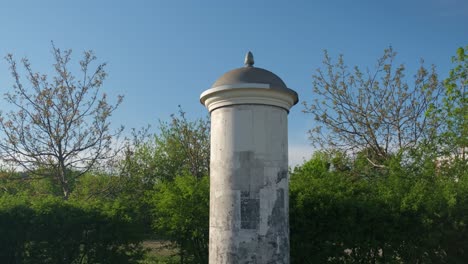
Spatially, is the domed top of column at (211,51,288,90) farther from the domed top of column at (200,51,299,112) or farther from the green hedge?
the green hedge

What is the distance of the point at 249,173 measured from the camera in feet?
16.3

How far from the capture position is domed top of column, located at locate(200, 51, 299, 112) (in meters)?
5.06

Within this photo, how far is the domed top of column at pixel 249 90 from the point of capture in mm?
5062

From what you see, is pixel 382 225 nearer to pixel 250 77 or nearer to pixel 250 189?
pixel 250 189

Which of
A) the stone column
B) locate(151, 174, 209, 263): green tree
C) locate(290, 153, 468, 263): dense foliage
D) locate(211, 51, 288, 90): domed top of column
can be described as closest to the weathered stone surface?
the stone column

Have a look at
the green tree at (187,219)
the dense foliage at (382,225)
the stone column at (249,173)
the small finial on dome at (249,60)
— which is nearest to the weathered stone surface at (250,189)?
the stone column at (249,173)

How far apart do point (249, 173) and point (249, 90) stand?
1010 millimetres

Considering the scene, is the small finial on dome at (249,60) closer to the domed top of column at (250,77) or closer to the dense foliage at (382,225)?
the domed top of column at (250,77)

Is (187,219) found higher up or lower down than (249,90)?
lower down

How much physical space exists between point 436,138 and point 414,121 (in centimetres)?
267

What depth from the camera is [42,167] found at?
48.0 feet

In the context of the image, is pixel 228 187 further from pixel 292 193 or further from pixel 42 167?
pixel 42 167

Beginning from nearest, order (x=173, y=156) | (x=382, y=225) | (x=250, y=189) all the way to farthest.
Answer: (x=250, y=189)
(x=382, y=225)
(x=173, y=156)

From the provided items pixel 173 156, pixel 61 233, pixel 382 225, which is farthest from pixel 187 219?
pixel 173 156
